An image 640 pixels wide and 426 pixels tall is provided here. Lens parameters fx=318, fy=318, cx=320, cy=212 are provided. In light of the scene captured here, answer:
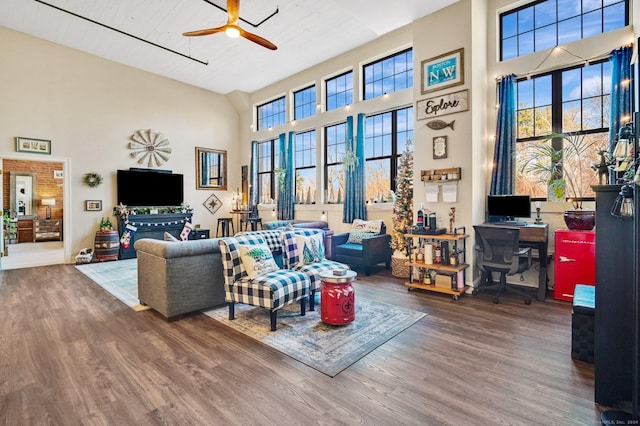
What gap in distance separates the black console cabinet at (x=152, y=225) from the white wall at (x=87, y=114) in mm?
552

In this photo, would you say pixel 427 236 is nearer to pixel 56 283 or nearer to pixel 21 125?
pixel 56 283

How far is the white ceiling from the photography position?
514cm

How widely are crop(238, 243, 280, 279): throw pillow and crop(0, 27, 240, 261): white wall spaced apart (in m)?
5.74

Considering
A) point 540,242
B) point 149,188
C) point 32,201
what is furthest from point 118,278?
point 32,201

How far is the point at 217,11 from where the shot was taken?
535 centimetres

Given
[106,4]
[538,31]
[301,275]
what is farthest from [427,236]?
[106,4]

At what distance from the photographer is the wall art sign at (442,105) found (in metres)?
4.43

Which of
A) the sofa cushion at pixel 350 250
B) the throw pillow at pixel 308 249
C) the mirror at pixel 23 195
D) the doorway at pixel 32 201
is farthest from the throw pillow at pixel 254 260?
the mirror at pixel 23 195

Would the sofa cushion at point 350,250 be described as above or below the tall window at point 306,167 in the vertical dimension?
below

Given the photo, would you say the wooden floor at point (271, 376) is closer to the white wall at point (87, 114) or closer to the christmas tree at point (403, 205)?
the christmas tree at point (403, 205)

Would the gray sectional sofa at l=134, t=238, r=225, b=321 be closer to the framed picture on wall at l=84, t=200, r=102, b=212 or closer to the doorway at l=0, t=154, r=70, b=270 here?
the framed picture on wall at l=84, t=200, r=102, b=212

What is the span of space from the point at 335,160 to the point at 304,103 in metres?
1.89

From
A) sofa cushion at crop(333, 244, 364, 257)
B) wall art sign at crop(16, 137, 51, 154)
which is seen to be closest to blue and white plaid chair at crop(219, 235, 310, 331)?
sofa cushion at crop(333, 244, 364, 257)

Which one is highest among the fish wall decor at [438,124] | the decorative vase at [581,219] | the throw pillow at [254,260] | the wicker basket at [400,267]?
the fish wall decor at [438,124]
